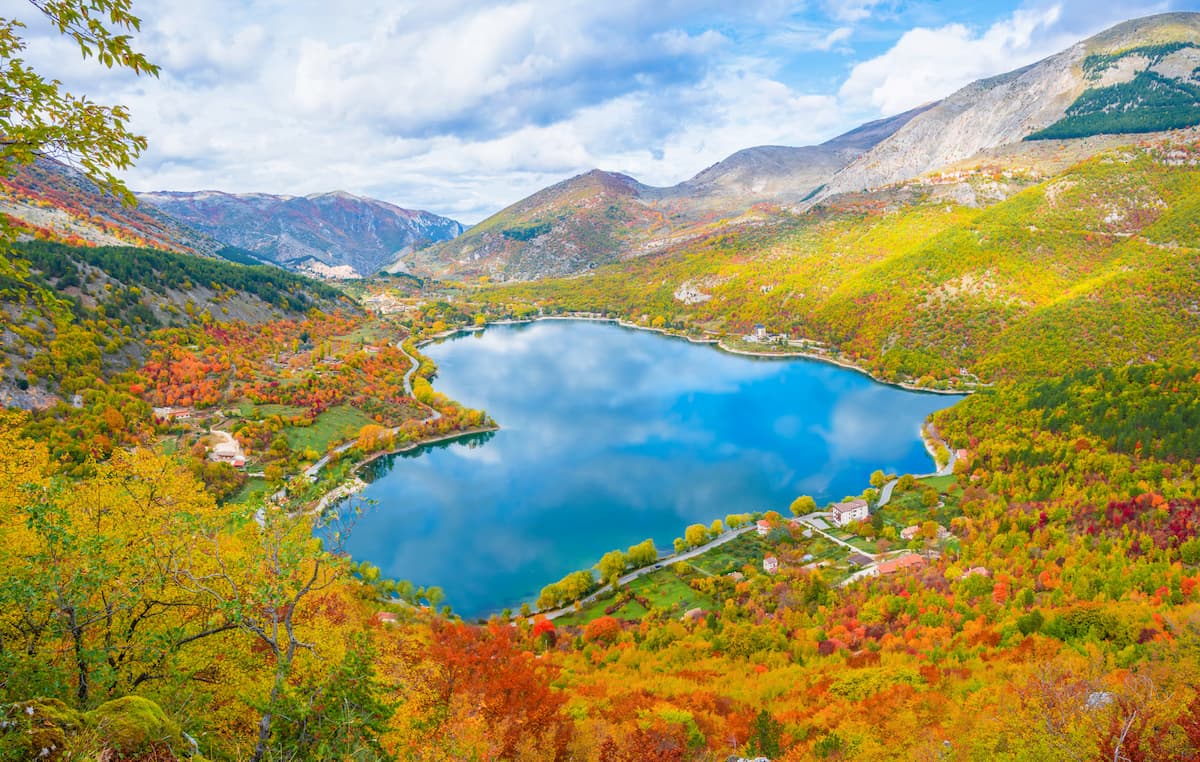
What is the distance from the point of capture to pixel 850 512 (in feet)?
151

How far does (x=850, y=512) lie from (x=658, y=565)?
17121 mm

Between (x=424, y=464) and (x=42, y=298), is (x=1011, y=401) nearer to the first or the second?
(x=424, y=464)

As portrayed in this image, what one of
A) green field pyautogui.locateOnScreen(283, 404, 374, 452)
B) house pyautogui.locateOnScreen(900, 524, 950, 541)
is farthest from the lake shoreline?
green field pyautogui.locateOnScreen(283, 404, 374, 452)

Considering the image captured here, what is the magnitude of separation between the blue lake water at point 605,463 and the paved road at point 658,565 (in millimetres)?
2913

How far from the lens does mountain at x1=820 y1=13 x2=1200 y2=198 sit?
125019mm

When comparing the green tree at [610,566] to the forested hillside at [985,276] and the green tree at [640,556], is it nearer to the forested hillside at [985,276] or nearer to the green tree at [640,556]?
the green tree at [640,556]

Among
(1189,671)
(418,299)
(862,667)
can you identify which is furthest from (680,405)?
(418,299)

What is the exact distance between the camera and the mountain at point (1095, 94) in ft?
410

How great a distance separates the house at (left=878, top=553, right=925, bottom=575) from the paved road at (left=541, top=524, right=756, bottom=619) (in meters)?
10.4

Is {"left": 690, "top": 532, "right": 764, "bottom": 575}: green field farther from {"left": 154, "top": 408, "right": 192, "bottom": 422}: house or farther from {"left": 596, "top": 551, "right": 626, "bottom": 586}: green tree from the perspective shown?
{"left": 154, "top": 408, "right": 192, "bottom": 422}: house

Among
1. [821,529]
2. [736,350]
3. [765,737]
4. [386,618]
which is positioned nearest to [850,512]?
[821,529]

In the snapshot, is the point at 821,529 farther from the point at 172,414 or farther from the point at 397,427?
the point at 172,414

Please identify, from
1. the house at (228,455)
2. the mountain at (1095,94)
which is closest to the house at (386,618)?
the house at (228,455)

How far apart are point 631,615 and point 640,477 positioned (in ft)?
70.4
